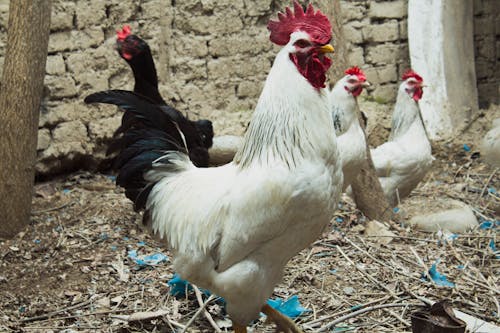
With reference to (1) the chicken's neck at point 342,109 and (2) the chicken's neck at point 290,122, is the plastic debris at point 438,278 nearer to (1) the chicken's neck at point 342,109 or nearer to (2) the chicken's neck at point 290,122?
(1) the chicken's neck at point 342,109

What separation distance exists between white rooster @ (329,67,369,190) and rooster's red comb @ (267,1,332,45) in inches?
70.1

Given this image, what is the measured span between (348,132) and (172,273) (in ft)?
5.68

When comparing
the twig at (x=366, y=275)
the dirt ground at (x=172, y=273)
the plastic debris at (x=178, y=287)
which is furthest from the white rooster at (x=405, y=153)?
the plastic debris at (x=178, y=287)

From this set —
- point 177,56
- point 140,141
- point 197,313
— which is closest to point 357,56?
point 177,56

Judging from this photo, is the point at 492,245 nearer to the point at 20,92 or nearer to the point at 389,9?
the point at 20,92

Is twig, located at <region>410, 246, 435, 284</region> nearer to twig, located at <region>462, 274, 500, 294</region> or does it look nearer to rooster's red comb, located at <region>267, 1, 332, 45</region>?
twig, located at <region>462, 274, 500, 294</region>

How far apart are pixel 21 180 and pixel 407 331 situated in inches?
114

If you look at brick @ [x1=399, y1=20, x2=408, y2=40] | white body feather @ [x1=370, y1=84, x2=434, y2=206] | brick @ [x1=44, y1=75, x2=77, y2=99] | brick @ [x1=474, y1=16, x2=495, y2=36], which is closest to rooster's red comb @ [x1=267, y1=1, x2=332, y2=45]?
white body feather @ [x1=370, y1=84, x2=434, y2=206]

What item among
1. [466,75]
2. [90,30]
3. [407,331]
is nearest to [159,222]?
[407,331]

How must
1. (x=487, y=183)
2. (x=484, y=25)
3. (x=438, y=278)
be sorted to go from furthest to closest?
(x=484, y=25) < (x=487, y=183) < (x=438, y=278)

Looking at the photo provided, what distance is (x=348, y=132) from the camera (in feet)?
15.3

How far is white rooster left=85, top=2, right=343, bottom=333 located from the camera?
8.52 ft

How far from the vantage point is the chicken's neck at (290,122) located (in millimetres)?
2639

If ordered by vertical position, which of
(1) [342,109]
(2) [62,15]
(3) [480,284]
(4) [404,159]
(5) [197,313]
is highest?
(2) [62,15]
